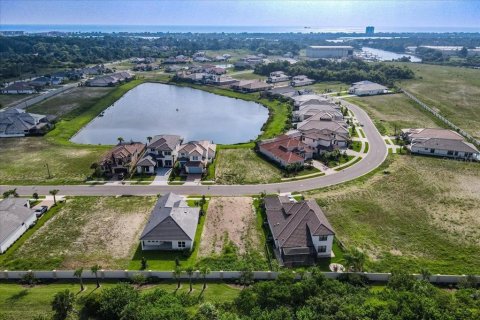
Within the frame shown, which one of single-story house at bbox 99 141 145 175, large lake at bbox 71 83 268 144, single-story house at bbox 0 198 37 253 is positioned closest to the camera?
single-story house at bbox 0 198 37 253

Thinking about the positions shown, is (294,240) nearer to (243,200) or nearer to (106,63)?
(243,200)

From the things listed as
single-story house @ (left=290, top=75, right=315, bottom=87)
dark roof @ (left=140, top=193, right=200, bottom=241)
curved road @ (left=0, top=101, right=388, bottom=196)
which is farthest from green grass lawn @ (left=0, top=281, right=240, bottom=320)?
single-story house @ (left=290, top=75, right=315, bottom=87)

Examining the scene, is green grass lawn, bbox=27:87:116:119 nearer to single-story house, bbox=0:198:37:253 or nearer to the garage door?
the garage door

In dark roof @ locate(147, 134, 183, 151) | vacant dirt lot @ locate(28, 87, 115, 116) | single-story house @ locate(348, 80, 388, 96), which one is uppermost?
single-story house @ locate(348, 80, 388, 96)

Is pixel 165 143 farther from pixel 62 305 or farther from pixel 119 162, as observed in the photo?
pixel 62 305

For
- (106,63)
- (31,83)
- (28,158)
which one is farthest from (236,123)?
(106,63)

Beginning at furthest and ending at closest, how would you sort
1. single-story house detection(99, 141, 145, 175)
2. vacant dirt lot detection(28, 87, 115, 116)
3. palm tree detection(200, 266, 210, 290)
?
vacant dirt lot detection(28, 87, 115, 116) → single-story house detection(99, 141, 145, 175) → palm tree detection(200, 266, 210, 290)

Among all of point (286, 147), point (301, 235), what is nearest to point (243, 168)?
point (286, 147)
